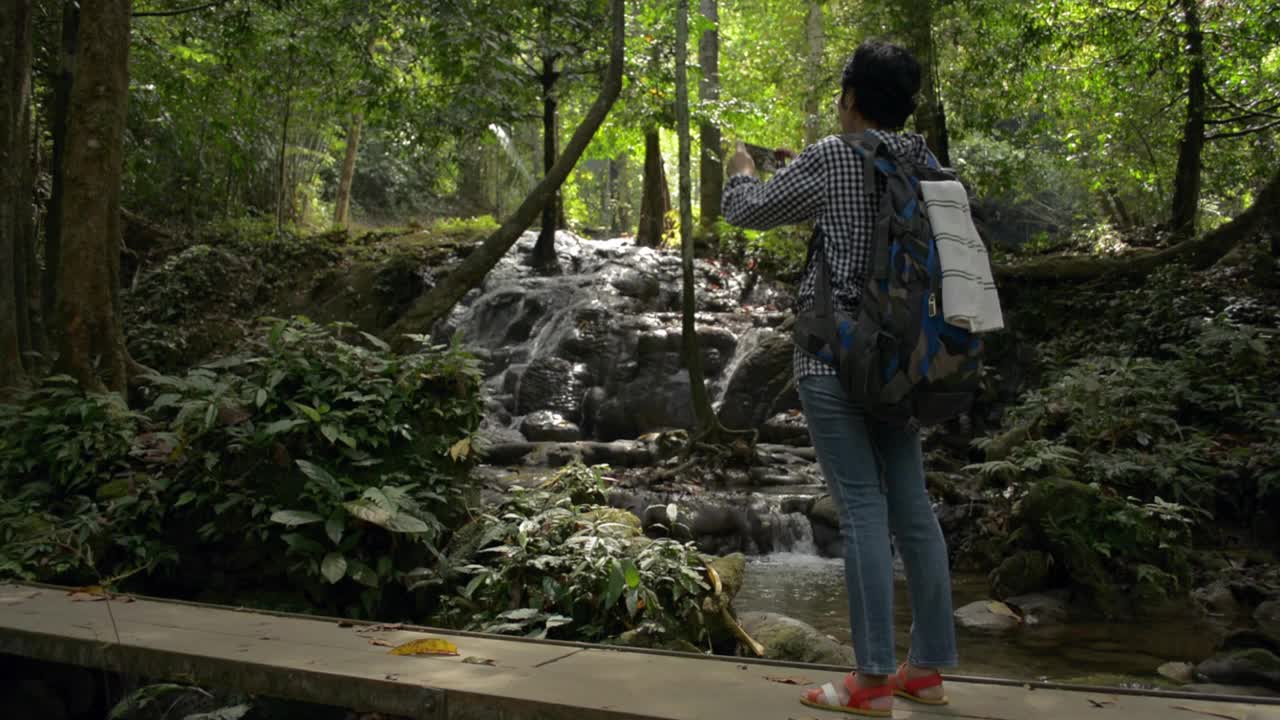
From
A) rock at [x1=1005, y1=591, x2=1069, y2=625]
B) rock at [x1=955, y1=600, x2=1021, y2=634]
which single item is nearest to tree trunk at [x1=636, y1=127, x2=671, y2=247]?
rock at [x1=1005, y1=591, x2=1069, y2=625]

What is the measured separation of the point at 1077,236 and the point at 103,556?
1611cm

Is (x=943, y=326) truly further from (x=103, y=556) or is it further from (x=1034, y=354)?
(x=1034, y=354)

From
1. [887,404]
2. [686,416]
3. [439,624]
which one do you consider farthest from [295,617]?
[686,416]

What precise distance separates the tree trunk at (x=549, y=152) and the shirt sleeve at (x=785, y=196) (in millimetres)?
11033

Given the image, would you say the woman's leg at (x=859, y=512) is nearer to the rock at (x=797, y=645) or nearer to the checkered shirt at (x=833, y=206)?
the checkered shirt at (x=833, y=206)

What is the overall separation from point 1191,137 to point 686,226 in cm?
799

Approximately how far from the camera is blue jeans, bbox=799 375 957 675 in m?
2.61

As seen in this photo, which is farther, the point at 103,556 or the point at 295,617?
the point at 103,556

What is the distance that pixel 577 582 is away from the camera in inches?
174

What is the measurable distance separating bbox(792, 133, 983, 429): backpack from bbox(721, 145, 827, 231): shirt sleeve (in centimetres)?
21

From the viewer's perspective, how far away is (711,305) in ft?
55.1

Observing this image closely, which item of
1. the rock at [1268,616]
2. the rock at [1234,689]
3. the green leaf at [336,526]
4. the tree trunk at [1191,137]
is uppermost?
the tree trunk at [1191,137]

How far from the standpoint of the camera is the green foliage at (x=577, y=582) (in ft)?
14.1

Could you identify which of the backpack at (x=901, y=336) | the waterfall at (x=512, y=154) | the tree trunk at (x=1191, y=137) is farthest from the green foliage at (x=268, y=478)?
the waterfall at (x=512, y=154)
